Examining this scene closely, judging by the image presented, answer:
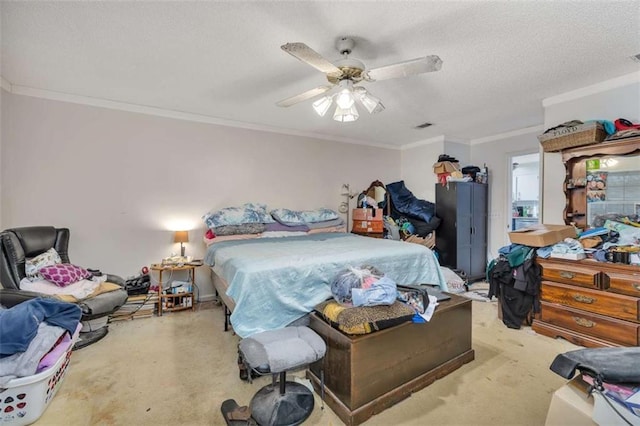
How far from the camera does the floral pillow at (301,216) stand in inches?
159

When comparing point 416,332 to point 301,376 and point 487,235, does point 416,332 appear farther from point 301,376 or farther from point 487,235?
point 487,235

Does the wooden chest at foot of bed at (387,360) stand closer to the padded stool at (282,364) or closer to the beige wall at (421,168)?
the padded stool at (282,364)

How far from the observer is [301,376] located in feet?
6.86

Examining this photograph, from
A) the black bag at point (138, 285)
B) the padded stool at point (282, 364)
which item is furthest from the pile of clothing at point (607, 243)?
the black bag at point (138, 285)

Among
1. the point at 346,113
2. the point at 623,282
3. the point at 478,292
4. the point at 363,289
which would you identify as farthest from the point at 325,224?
the point at 623,282

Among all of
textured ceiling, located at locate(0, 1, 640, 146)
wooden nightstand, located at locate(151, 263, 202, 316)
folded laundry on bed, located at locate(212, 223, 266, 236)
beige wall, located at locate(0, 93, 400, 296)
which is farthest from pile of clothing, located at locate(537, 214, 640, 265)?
wooden nightstand, located at locate(151, 263, 202, 316)

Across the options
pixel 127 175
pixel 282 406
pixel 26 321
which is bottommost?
pixel 282 406

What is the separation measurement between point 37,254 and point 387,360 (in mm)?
3294

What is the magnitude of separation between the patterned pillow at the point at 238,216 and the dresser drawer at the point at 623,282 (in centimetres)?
348

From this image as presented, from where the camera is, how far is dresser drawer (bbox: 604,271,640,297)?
7.34 feet

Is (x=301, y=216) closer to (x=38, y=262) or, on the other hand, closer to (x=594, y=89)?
(x=38, y=262)

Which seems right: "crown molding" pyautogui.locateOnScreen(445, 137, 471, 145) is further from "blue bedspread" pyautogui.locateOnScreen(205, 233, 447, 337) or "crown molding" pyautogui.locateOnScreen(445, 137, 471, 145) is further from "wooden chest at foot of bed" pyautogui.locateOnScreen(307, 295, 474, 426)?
"wooden chest at foot of bed" pyautogui.locateOnScreen(307, 295, 474, 426)

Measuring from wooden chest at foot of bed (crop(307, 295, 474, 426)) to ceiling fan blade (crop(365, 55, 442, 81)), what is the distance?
1.64 meters

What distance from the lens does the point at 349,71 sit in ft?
6.66
